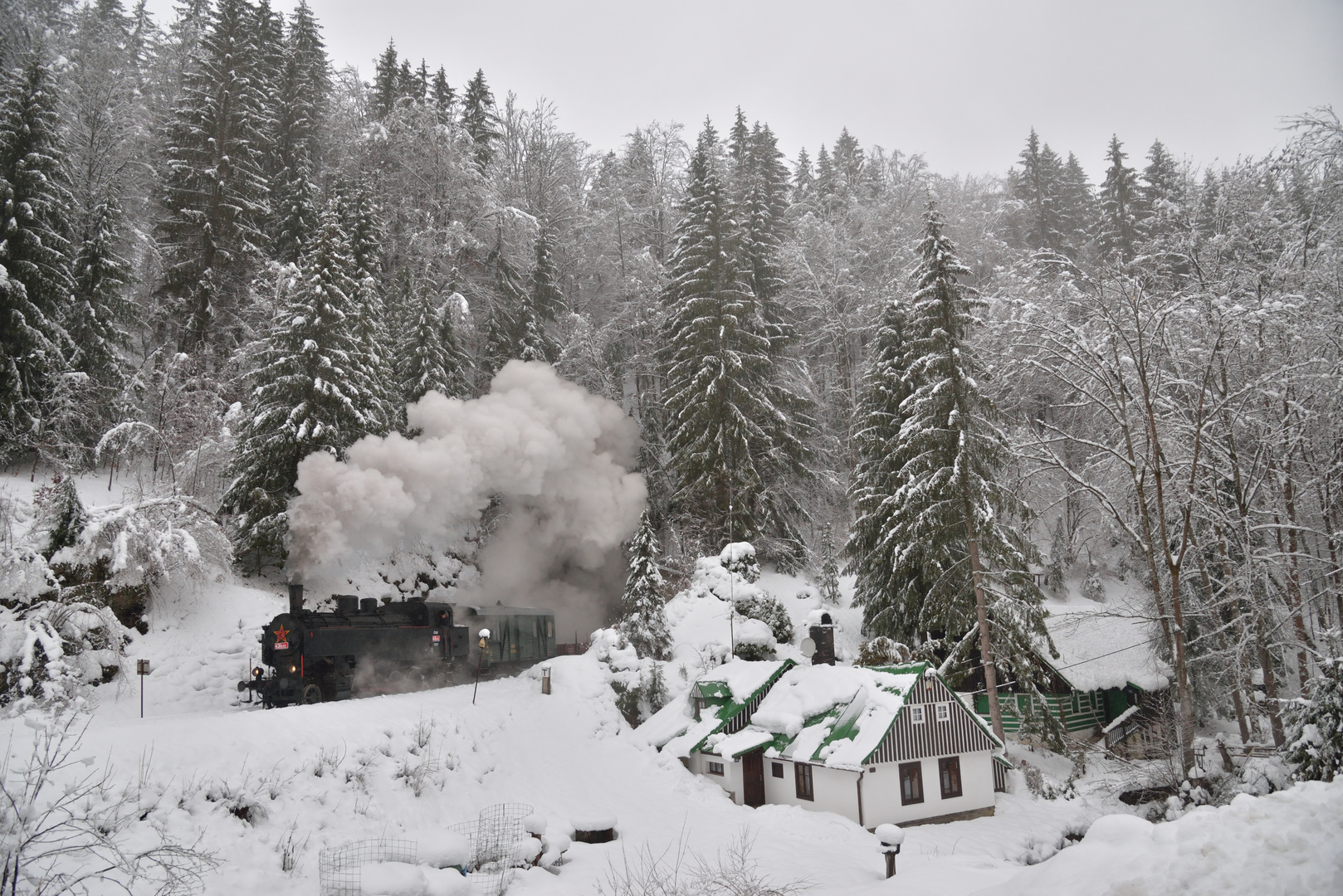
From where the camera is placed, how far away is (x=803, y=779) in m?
18.3

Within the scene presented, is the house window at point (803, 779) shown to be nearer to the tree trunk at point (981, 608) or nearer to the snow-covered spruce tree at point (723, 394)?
the tree trunk at point (981, 608)

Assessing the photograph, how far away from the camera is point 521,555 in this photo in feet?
103

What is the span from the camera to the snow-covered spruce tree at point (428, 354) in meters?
29.0

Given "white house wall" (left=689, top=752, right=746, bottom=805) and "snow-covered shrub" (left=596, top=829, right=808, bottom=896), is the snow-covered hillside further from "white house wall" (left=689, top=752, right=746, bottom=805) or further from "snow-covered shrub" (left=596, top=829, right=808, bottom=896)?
"white house wall" (left=689, top=752, right=746, bottom=805)

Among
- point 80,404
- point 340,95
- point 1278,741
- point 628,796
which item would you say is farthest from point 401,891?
point 340,95

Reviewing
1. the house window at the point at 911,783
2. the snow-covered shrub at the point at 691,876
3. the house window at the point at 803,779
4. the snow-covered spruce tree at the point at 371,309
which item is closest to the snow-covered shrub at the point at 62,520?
the snow-covered spruce tree at the point at 371,309

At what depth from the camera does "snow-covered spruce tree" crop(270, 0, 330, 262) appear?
1243 inches

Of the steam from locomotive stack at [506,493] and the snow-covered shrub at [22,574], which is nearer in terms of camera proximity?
the snow-covered shrub at [22,574]

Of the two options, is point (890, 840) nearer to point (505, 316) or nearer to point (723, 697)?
point (723, 697)

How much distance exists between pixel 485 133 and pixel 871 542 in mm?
32256

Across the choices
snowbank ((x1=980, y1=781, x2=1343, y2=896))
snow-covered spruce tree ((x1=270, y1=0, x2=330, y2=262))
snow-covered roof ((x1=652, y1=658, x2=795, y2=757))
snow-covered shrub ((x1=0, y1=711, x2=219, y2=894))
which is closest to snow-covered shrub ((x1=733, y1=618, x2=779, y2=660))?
snow-covered roof ((x1=652, y1=658, x2=795, y2=757))

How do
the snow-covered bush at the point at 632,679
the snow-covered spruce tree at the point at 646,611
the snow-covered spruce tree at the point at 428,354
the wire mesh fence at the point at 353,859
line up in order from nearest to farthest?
the wire mesh fence at the point at 353,859, the snow-covered bush at the point at 632,679, the snow-covered spruce tree at the point at 646,611, the snow-covered spruce tree at the point at 428,354

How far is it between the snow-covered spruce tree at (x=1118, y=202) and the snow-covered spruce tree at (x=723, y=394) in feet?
74.2

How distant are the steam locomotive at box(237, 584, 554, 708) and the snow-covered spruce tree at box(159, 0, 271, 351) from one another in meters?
15.1
